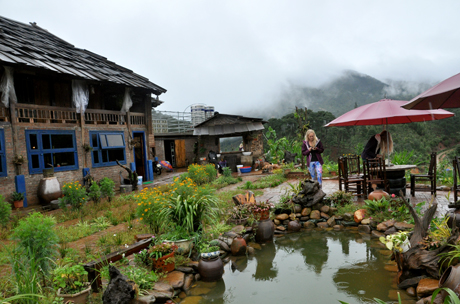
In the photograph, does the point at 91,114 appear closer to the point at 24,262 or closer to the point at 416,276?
the point at 24,262

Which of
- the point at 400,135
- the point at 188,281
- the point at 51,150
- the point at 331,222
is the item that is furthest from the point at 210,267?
the point at 400,135

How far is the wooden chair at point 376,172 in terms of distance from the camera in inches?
275

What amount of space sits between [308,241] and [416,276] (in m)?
2.38

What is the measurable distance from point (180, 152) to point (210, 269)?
56.0 feet

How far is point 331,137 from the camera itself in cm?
2750

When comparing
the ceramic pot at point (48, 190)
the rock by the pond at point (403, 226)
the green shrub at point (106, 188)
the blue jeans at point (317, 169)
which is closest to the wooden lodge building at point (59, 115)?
the ceramic pot at point (48, 190)

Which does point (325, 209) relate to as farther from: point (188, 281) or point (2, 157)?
point (2, 157)

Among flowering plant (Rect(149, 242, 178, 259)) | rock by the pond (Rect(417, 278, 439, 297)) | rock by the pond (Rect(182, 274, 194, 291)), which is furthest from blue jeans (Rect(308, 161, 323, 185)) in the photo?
flowering plant (Rect(149, 242, 178, 259))

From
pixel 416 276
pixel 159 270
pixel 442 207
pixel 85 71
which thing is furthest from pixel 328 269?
pixel 85 71

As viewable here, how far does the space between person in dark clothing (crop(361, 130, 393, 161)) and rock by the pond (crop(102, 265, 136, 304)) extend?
6.76 metres

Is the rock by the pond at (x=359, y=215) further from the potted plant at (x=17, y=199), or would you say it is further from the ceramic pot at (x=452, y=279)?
the potted plant at (x=17, y=199)

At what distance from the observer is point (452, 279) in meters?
2.89

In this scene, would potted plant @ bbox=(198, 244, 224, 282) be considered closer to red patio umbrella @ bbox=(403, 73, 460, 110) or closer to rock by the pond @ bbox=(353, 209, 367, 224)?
rock by the pond @ bbox=(353, 209, 367, 224)

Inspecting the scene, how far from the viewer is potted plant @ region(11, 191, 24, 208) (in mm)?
8977
